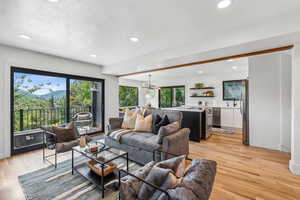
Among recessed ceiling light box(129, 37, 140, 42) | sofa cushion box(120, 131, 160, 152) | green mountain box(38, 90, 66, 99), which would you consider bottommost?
sofa cushion box(120, 131, 160, 152)

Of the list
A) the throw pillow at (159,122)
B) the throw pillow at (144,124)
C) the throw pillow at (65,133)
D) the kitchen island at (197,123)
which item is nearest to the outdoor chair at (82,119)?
the throw pillow at (65,133)

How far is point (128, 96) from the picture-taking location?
26.0ft

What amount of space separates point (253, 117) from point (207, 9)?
3.20m

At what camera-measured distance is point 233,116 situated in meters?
5.50

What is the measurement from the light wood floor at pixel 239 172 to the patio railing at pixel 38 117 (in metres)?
0.75

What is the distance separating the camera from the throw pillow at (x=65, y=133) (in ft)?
8.80

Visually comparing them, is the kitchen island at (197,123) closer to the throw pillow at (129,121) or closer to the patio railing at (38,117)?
the throw pillow at (129,121)

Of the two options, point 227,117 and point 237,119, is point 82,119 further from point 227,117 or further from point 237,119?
point 237,119

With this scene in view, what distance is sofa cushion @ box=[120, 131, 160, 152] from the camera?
2354mm

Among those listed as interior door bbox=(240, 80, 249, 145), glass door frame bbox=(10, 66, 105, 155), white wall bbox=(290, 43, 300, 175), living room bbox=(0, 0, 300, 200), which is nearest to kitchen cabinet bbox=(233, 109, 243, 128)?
living room bbox=(0, 0, 300, 200)

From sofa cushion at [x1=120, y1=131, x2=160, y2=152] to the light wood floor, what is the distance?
1084mm

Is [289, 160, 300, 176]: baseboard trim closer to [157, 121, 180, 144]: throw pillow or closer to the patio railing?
[157, 121, 180, 144]: throw pillow

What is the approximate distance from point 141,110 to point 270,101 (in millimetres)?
3295

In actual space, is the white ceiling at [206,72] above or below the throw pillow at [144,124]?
above
